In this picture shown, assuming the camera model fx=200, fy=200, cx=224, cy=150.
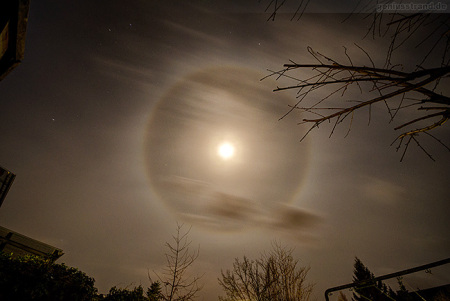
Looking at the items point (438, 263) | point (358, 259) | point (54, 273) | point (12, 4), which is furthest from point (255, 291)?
point (358, 259)

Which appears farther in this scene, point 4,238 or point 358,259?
point 358,259

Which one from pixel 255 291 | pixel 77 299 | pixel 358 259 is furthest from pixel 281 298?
pixel 358 259

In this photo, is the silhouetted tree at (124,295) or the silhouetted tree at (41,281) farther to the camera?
the silhouetted tree at (124,295)

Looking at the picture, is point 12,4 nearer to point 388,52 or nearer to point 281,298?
point 388,52

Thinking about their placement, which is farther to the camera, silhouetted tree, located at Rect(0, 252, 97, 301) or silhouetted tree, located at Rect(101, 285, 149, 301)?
silhouetted tree, located at Rect(101, 285, 149, 301)

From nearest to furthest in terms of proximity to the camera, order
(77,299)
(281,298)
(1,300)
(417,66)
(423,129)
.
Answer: (417,66)
(423,129)
(1,300)
(77,299)
(281,298)

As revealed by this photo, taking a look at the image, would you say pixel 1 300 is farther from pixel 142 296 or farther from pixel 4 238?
pixel 4 238

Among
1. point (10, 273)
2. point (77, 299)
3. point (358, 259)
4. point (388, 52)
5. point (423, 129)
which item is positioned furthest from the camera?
point (358, 259)

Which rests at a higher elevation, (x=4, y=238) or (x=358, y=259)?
(x=358, y=259)

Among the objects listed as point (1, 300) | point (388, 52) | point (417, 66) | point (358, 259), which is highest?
point (358, 259)
